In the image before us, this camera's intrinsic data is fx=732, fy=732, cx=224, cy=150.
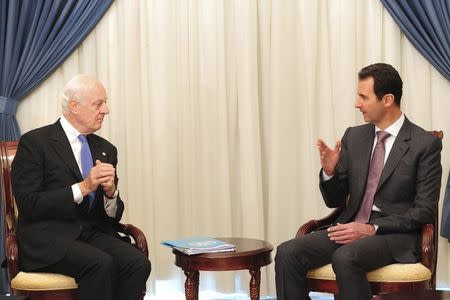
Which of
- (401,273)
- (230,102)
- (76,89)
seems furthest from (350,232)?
(230,102)

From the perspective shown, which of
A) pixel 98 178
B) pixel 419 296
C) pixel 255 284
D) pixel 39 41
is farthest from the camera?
pixel 39 41

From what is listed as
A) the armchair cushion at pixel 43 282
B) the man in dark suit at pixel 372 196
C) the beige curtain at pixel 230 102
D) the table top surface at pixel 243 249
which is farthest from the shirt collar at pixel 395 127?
the armchair cushion at pixel 43 282

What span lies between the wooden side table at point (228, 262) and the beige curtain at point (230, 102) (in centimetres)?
117

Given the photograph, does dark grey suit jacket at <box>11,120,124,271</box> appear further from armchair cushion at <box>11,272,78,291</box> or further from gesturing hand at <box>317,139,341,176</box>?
gesturing hand at <box>317,139,341,176</box>

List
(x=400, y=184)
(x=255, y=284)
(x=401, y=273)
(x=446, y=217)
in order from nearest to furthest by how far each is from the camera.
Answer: (x=401, y=273) < (x=400, y=184) < (x=255, y=284) < (x=446, y=217)

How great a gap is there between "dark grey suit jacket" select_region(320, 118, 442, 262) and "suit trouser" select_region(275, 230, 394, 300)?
0.38 ft

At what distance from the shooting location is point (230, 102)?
17.0ft

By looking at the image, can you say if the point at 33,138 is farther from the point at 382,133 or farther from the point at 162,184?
the point at 382,133

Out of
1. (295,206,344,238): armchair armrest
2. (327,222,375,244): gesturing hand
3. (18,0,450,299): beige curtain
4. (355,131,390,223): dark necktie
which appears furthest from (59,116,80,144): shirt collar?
(355,131,390,223): dark necktie

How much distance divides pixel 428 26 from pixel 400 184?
165 cm

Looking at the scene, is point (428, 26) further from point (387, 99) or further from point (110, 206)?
point (110, 206)

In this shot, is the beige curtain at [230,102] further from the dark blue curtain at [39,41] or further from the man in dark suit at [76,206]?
the man in dark suit at [76,206]

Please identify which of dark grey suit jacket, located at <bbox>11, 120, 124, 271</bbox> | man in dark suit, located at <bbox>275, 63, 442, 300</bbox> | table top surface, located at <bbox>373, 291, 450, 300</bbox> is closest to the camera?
table top surface, located at <bbox>373, 291, 450, 300</bbox>

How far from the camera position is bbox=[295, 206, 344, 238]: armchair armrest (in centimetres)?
400
